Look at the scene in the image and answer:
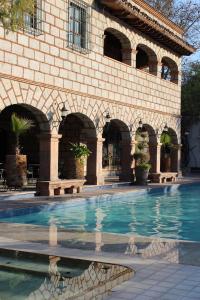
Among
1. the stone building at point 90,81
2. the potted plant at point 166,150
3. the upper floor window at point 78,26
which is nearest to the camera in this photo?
the stone building at point 90,81

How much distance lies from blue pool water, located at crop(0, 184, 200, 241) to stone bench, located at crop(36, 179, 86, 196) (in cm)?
103

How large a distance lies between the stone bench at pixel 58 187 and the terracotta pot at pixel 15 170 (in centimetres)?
66

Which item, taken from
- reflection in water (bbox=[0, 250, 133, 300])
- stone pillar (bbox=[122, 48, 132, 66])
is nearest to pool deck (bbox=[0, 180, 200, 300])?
reflection in water (bbox=[0, 250, 133, 300])

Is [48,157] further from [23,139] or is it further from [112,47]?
[112,47]

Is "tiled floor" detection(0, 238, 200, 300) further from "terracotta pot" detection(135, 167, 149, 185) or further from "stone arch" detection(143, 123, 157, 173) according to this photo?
"stone arch" detection(143, 123, 157, 173)

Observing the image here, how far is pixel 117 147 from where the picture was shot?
25641mm

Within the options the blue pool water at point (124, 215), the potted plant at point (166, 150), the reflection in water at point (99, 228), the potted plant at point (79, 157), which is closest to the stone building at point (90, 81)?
the potted plant at point (166, 150)

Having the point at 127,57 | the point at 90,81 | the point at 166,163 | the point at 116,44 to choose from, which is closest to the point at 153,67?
the point at 116,44

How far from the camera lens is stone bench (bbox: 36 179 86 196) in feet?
46.9

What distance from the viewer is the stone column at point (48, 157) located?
14891 mm

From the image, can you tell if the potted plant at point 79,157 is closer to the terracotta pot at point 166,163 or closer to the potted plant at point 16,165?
the potted plant at point 16,165

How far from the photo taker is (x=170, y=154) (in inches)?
986

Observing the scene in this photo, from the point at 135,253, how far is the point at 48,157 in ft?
28.0

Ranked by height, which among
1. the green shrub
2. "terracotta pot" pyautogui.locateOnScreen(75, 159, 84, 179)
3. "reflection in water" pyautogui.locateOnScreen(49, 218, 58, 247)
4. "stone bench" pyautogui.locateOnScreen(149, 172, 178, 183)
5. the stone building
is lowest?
"reflection in water" pyautogui.locateOnScreen(49, 218, 58, 247)
